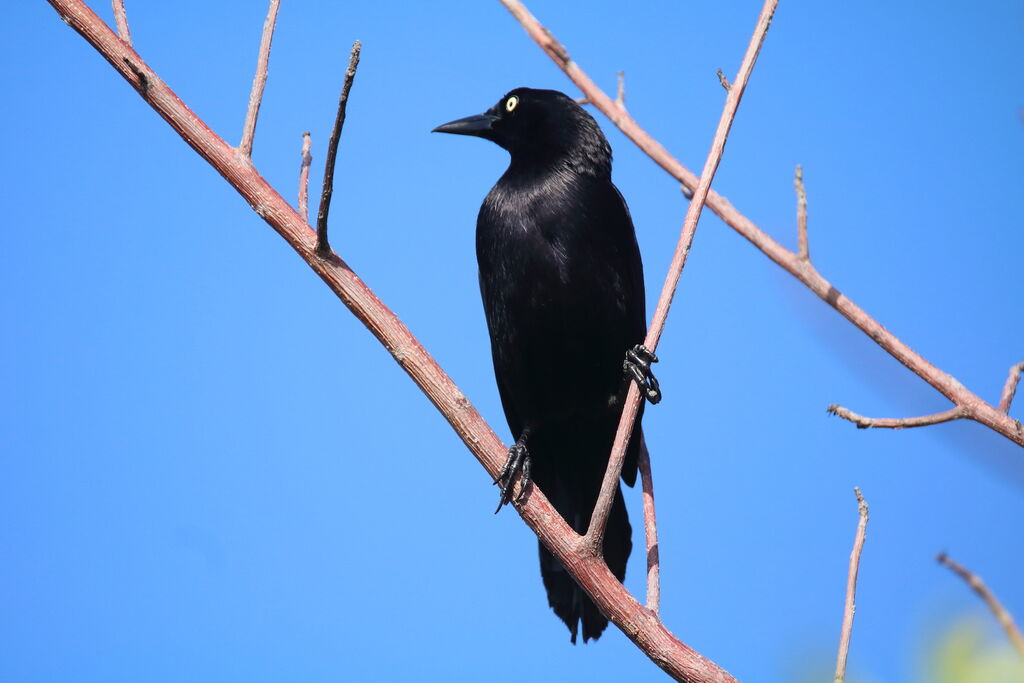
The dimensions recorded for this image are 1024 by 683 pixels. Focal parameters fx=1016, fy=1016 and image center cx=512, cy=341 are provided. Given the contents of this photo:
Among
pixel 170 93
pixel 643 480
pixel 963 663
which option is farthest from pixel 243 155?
pixel 963 663

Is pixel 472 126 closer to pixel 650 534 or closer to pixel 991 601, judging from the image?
pixel 650 534

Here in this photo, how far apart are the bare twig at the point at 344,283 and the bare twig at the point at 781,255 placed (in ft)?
3.12

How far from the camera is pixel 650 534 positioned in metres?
3.25

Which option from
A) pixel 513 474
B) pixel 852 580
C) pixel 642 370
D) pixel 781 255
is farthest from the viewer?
pixel 642 370

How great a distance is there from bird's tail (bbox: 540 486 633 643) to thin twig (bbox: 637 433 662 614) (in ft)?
1.05

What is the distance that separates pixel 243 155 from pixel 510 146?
208cm

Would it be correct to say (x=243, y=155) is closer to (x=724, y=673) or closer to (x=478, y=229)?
(x=478, y=229)

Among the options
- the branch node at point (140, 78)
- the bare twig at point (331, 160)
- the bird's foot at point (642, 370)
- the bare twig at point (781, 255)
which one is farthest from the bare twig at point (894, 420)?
the branch node at point (140, 78)

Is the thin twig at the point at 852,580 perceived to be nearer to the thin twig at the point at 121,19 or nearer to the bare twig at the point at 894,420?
the bare twig at the point at 894,420

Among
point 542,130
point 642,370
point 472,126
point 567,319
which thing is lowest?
point 642,370

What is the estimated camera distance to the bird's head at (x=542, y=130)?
173 inches

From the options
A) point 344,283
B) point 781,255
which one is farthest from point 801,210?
point 344,283

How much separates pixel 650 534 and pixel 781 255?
0.98 meters

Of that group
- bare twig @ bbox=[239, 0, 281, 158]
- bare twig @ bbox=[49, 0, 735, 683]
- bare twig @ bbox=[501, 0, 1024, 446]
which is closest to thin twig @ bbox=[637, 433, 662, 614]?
bare twig @ bbox=[49, 0, 735, 683]
